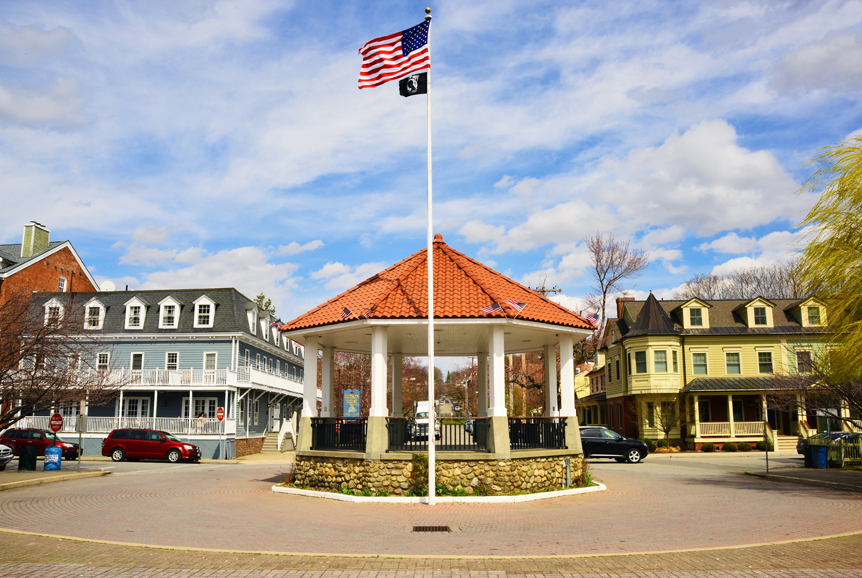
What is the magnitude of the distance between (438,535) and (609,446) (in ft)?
69.3

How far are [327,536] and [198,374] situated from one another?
2950cm

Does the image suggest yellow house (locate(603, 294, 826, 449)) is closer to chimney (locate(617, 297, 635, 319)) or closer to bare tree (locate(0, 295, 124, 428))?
chimney (locate(617, 297, 635, 319))

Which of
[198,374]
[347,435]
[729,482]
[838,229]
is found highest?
[838,229]

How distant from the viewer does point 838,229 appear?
53.1 ft

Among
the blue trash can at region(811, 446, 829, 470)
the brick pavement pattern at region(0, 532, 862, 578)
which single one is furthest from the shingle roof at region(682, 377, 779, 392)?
the brick pavement pattern at region(0, 532, 862, 578)

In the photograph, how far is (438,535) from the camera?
36.8ft

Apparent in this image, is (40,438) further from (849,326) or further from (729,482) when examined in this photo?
(849,326)

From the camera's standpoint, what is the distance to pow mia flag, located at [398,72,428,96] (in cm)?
1588

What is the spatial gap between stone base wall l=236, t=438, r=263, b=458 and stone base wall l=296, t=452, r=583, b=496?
24101 mm

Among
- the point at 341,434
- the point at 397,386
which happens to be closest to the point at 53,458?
the point at 397,386

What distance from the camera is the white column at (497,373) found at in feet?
53.4

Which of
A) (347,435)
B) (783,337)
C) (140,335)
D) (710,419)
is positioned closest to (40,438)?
(140,335)

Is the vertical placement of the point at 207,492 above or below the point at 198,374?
below

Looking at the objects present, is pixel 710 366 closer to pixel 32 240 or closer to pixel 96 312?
pixel 96 312
